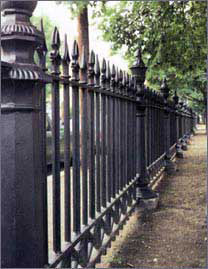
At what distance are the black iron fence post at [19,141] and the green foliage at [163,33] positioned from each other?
6.26 m

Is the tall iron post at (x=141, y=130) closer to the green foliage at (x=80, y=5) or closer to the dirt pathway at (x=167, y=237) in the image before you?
the dirt pathway at (x=167, y=237)

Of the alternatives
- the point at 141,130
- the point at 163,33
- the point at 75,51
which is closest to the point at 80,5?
the point at 163,33

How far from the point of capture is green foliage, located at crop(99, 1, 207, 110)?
767 cm

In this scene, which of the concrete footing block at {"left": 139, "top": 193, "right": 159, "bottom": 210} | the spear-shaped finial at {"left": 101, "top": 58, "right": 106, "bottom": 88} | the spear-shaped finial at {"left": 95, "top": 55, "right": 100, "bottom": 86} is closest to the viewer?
the spear-shaped finial at {"left": 95, "top": 55, "right": 100, "bottom": 86}

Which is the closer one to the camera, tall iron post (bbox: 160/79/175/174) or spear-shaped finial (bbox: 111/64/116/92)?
spear-shaped finial (bbox: 111/64/116/92)

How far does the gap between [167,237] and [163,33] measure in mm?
5066

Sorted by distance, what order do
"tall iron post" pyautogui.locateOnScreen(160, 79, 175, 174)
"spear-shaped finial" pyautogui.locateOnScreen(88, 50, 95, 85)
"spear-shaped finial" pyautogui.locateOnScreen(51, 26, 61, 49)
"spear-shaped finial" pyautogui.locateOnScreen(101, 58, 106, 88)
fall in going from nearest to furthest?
1. "spear-shaped finial" pyautogui.locateOnScreen(51, 26, 61, 49)
2. "spear-shaped finial" pyautogui.locateOnScreen(88, 50, 95, 85)
3. "spear-shaped finial" pyautogui.locateOnScreen(101, 58, 106, 88)
4. "tall iron post" pyautogui.locateOnScreen(160, 79, 175, 174)

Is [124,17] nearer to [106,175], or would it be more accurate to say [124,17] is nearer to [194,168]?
[194,168]

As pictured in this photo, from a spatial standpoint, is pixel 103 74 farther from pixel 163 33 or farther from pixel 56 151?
pixel 163 33

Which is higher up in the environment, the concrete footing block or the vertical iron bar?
the vertical iron bar

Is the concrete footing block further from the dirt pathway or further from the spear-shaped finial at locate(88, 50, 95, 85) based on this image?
the spear-shaped finial at locate(88, 50, 95, 85)

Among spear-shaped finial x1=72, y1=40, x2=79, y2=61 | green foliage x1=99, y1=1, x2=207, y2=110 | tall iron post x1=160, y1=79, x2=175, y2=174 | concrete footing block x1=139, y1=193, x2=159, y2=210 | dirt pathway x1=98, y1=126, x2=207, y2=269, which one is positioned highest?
green foliage x1=99, y1=1, x2=207, y2=110

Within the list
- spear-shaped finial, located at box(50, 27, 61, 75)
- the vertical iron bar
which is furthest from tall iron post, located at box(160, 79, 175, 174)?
spear-shaped finial, located at box(50, 27, 61, 75)

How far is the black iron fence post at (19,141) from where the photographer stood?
5.95 ft
